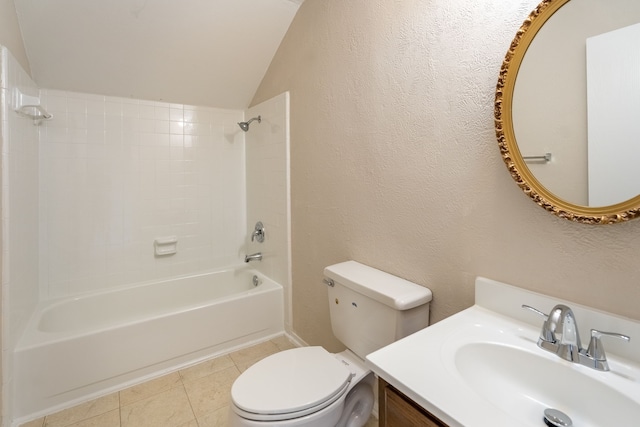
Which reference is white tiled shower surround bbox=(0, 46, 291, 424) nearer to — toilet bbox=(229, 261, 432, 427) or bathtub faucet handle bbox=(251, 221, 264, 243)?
bathtub faucet handle bbox=(251, 221, 264, 243)

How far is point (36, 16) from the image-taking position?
171 cm

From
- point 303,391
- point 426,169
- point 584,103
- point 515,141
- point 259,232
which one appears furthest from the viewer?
point 259,232

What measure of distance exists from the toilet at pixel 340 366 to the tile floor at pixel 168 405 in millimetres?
415

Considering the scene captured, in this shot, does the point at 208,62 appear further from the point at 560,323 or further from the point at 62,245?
the point at 560,323

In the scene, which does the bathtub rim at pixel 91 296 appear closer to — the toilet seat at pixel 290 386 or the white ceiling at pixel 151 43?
the toilet seat at pixel 290 386

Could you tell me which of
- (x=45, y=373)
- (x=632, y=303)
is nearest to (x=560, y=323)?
(x=632, y=303)

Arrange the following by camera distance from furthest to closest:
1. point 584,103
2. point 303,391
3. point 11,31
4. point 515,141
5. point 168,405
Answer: point 168,405, point 11,31, point 303,391, point 515,141, point 584,103

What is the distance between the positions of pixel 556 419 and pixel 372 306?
2.22ft

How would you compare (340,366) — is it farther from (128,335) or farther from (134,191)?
(134,191)

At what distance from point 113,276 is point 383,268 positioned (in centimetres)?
216

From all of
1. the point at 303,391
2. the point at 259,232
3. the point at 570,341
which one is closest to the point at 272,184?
the point at 259,232

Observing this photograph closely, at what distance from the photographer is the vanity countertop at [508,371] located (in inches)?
26.2

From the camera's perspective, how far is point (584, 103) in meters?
0.85

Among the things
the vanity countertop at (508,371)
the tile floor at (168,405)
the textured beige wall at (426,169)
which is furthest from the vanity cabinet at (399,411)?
the tile floor at (168,405)
